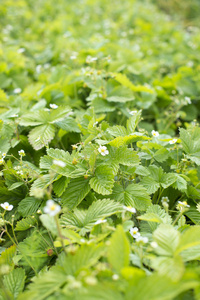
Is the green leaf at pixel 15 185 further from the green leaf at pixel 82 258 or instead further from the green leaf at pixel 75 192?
the green leaf at pixel 82 258

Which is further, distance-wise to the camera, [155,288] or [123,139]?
[123,139]

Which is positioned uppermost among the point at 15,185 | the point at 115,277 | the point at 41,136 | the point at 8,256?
the point at 115,277

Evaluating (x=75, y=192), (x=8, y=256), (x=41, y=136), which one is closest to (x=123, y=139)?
(x=75, y=192)

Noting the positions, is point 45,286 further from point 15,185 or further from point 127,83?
point 127,83

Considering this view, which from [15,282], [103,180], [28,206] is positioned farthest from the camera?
[28,206]

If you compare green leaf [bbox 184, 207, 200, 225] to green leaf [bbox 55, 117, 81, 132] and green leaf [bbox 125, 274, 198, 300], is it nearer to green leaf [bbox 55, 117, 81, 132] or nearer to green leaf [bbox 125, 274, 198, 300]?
green leaf [bbox 125, 274, 198, 300]

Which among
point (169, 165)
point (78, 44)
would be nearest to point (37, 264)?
point (169, 165)

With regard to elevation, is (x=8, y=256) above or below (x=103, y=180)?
below
